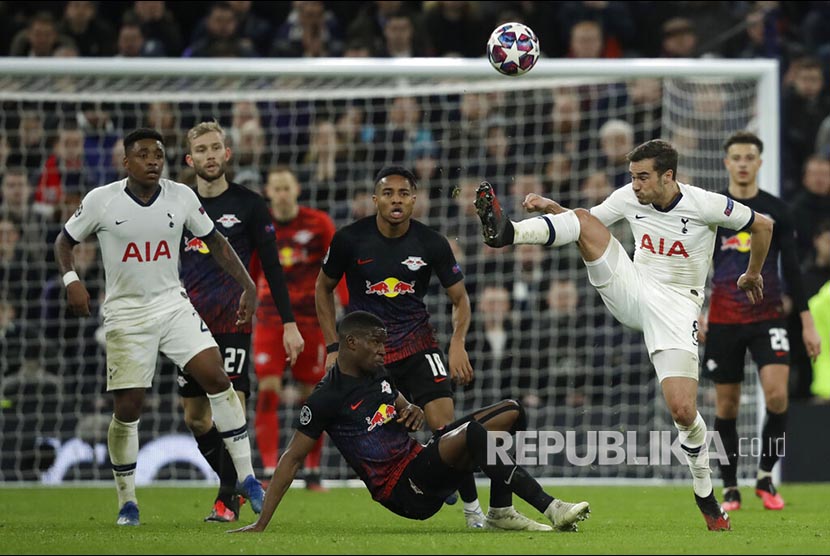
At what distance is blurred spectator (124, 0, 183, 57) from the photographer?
47.3 ft

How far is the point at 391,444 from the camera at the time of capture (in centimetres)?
681

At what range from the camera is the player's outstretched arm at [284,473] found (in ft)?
21.2

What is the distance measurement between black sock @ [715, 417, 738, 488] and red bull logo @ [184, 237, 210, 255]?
390cm

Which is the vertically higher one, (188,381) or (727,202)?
(727,202)

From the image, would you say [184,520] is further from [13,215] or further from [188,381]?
[13,215]

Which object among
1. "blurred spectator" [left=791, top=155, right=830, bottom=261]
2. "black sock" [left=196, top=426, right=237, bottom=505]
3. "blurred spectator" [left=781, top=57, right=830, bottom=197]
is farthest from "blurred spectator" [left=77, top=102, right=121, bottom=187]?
"blurred spectator" [left=781, top=57, right=830, bottom=197]

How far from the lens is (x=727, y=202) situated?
7.44 meters

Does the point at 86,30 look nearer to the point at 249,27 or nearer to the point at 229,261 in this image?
the point at 249,27

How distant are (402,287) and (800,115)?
7.79 meters

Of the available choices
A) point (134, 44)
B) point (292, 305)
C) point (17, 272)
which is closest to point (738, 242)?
point (292, 305)

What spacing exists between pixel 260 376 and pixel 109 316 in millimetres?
2950

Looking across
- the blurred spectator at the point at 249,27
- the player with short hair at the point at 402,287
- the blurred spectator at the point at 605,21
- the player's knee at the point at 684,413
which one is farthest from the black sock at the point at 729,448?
the blurred spectator at the point at 249,27

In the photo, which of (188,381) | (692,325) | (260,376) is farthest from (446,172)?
(692,325)

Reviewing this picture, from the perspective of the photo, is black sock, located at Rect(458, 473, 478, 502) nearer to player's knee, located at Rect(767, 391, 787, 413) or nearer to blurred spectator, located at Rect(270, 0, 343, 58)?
player's knee, located at Rect(767, 391, 787, 413)
